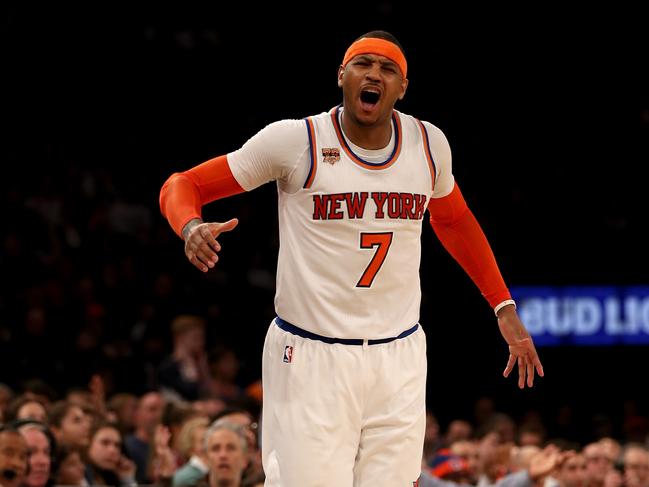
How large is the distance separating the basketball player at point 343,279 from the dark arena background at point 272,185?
287 inches

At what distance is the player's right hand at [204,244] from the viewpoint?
425cm

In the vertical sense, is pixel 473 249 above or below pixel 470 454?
above

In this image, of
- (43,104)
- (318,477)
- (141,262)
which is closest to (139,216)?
(141,262)

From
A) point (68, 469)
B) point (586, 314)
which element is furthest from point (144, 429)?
point (586, 314)

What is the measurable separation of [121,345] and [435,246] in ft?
13.8

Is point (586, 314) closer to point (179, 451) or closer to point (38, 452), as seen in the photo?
point (179, 451)

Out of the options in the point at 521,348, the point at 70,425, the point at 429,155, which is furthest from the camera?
the point at 70,425

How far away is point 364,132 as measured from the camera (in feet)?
15.6

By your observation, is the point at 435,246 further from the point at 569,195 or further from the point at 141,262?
the point at 141,262

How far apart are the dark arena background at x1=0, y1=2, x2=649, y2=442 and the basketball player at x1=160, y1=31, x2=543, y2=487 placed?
24.0 feet

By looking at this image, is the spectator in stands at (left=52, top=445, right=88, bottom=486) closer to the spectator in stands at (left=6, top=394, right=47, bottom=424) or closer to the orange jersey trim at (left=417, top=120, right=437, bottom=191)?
the spectator in stands at (left=6, top=394, right=47, bottom=424)

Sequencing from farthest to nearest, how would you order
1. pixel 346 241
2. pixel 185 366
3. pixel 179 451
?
1. pixel 185 366
2. pixel 179 451
3. pixel 346 241

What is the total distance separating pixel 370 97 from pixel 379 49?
0.62 ft

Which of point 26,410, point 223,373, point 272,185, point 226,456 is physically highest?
point 272,185
